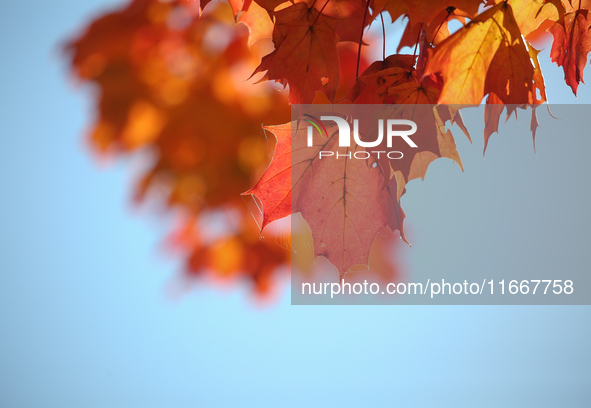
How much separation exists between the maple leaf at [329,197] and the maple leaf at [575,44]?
164 millimetres

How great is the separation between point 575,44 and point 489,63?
4.6 inches

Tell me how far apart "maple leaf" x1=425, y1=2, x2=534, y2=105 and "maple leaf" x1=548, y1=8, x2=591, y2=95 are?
0.09 meters

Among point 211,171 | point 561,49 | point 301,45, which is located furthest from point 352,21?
point 211,171

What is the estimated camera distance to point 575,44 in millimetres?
307

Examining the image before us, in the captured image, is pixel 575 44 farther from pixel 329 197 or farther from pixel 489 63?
pixel 329 197

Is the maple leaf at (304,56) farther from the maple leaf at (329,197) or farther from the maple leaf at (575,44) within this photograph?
the maple leaf at (575,44)

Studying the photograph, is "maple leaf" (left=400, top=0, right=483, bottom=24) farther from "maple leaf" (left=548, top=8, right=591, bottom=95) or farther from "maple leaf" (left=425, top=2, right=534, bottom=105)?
"maple leaf" (left=548, top=8, right=591, bottom=95)

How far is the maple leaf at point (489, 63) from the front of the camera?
24 cm

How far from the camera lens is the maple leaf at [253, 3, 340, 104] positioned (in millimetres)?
274

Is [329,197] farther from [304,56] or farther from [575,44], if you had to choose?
[575,44]

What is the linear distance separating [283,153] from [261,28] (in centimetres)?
13
